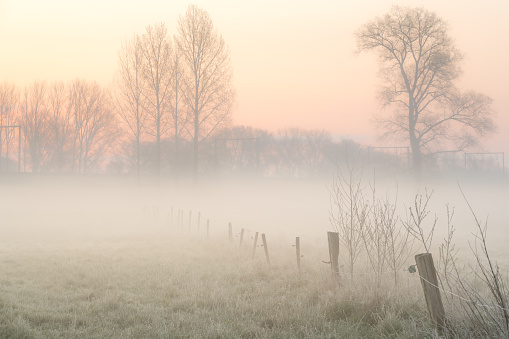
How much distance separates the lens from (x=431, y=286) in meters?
4.77

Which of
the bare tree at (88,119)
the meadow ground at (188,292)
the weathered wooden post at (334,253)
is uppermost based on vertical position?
the bare tree at (88,119)

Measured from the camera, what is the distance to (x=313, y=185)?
43.0 m

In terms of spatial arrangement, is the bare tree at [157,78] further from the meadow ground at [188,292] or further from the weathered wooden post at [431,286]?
the weathered wooden post at [431,286]

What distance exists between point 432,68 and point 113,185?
3163cm

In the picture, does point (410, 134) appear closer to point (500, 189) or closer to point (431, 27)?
point (431, 27)

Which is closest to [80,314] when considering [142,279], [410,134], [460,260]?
[142,279]

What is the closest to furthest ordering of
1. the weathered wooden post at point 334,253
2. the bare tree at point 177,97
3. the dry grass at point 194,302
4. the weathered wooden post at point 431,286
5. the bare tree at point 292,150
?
the weathered wooden post at point 431,286
the dry grass at point 194,302
the weathered wooden post at point 334,253
the bare tree at point 177,97
the bare tree at point 292,150

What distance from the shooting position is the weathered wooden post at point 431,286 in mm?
4723

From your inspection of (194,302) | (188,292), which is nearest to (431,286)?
(194,302)

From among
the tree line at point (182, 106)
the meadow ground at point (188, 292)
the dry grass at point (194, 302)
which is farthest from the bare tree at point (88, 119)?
the dry grass at point (194, 302)

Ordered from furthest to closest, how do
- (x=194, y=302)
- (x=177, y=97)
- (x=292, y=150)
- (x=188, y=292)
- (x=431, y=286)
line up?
(x=292, y=150)
(x=177, y=97)
(x=188, y=292)
(x=194, y=302)
(x=431, y=286)

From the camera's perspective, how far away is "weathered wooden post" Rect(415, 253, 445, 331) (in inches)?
186

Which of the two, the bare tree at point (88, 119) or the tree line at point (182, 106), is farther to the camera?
the bare tree at point (88, 119)

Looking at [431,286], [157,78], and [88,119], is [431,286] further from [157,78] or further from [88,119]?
[88,119]
